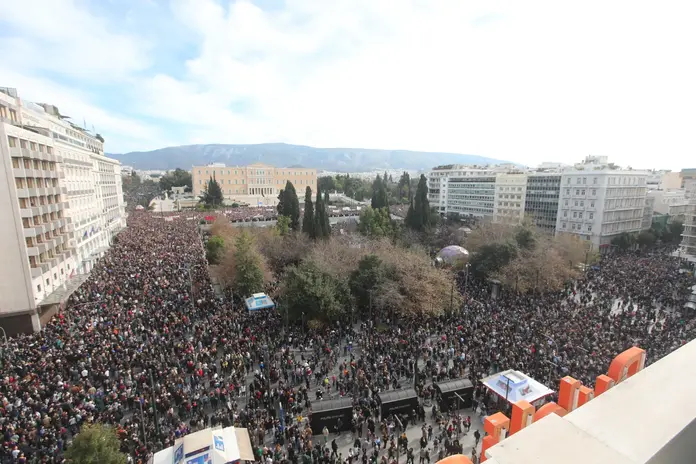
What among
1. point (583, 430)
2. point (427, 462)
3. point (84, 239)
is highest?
point (583, 430)

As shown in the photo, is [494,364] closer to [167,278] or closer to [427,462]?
[427,462]

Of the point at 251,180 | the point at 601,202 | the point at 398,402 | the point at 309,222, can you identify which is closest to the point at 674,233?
the point at 601,202

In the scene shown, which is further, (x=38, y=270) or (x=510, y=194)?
(x=510, y=194)

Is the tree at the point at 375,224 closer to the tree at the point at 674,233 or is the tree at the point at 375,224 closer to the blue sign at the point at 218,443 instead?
the blue sign at the point at 218,443

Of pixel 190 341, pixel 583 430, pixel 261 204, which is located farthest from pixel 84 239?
pixel 261 204

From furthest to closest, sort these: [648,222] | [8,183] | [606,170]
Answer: [648,222]
[606,170]
[8,183]

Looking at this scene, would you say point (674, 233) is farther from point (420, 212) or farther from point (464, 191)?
point (420, 212)

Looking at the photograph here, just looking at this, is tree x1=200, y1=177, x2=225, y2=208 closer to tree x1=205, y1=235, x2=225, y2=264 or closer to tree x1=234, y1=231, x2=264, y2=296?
tree x1=205, y1=235, x2=225, y2=264
